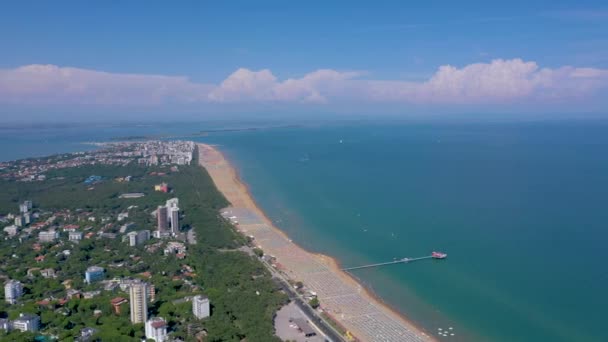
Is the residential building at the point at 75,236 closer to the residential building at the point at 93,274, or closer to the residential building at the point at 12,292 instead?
the residential building at the point at 93,274

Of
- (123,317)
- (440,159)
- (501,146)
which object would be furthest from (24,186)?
(501,146)

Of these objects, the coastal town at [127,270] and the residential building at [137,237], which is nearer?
the coastal town at [127,270]

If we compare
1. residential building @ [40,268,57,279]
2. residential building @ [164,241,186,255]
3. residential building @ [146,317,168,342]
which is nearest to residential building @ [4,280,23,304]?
residential building @ [40,268,57,279]

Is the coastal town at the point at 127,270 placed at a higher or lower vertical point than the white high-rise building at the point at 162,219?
lower

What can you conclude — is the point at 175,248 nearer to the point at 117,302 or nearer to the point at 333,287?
the point at 117,302

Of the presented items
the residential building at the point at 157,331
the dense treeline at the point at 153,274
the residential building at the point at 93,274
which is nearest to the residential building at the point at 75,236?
the dense treeline at the point at 153,274

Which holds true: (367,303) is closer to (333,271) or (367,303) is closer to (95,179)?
(333,271)

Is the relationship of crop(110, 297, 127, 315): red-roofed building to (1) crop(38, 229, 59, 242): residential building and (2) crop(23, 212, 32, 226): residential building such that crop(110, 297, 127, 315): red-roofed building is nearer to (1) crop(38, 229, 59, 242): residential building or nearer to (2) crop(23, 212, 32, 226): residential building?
(1) crop(38, 229, 59, 242): residential building
